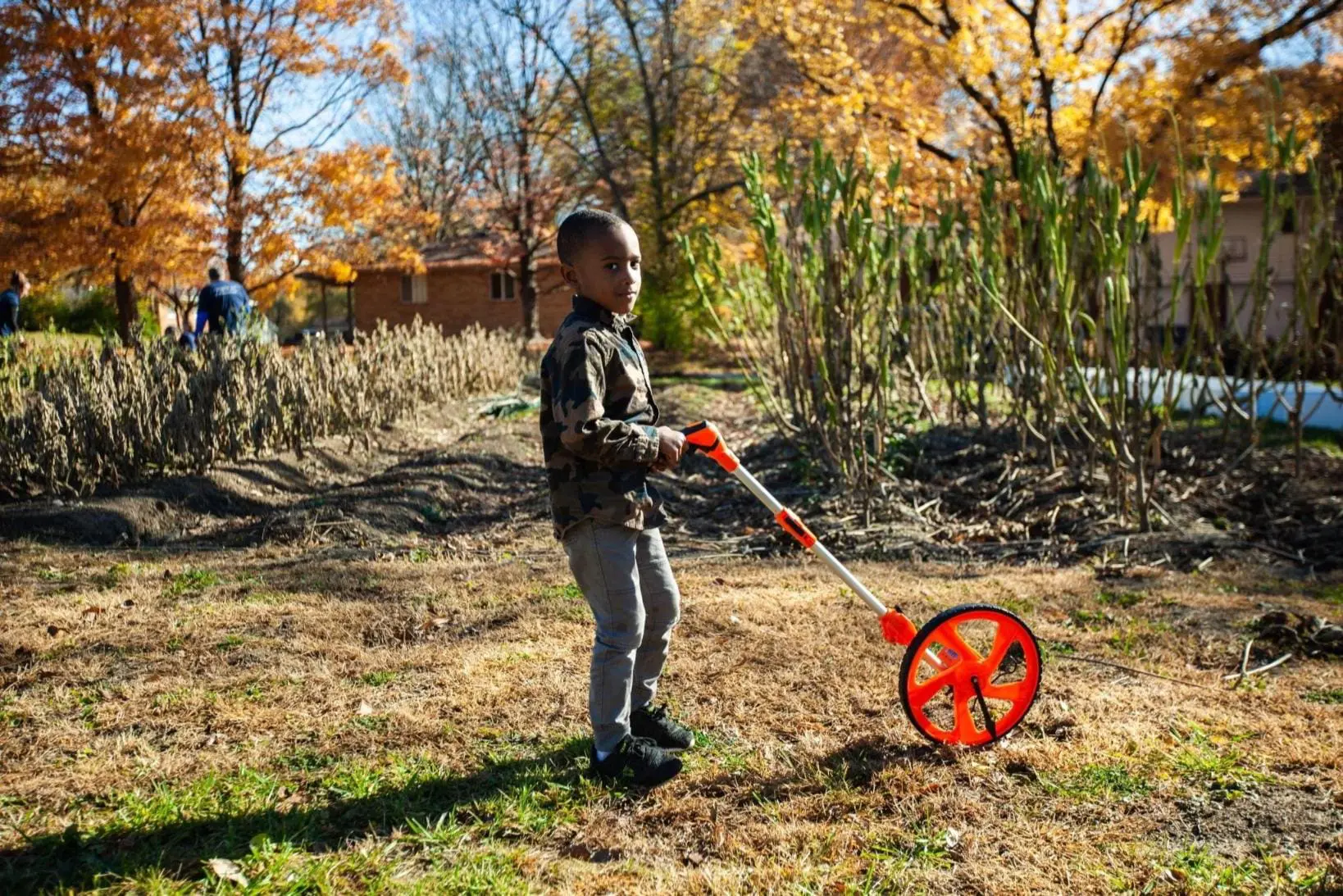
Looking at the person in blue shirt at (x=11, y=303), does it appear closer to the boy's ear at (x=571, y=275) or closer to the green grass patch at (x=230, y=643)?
the green grass patch at (x=230, y=643)

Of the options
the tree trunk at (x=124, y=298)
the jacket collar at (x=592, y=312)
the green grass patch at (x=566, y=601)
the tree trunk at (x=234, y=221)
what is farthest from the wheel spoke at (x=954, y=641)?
the tree trunk at (x=234, y=221)

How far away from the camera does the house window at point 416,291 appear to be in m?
35.2

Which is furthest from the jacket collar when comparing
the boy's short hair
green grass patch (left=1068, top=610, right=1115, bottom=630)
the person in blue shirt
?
the person in blue shirt

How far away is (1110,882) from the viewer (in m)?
2.28

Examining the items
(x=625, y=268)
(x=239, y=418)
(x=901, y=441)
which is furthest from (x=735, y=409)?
(x=625, y=268)

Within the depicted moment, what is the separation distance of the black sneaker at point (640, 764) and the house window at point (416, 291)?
33.8 meters

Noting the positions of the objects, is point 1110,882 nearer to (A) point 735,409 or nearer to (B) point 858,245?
(B) point 858,245

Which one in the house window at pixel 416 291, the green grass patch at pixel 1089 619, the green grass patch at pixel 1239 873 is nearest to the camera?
the green grass patch at pixel 1239 873

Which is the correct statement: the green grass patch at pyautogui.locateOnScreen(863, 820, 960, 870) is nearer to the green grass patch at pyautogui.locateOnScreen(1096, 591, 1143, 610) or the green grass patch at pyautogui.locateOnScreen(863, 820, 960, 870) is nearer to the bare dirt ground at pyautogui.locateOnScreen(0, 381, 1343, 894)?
the bare dirt ground at pyautogui.locateOnScreen(0, 381, 1343, 894)

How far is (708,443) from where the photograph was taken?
2.72 metres

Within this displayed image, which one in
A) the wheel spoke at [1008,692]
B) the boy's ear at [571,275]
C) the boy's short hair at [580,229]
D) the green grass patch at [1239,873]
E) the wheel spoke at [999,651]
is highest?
the boy's short hair at [580,229]

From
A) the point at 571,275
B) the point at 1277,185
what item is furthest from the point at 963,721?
the point at 1277,185

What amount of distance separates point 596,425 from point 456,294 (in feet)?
109

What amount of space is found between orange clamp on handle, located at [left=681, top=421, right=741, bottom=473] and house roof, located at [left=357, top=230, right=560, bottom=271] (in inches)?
966
